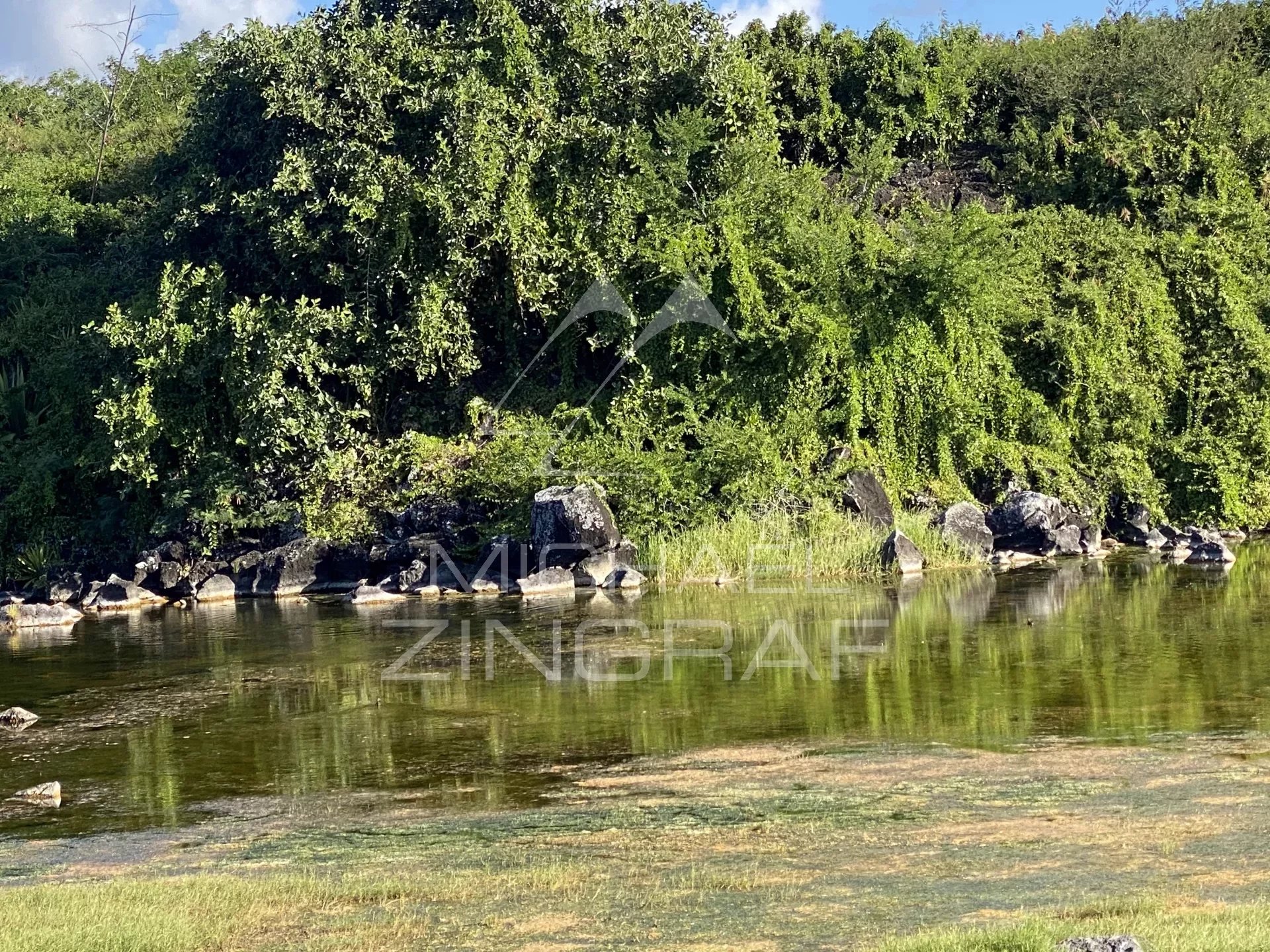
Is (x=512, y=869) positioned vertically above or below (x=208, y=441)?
below

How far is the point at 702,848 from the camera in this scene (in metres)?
10.1

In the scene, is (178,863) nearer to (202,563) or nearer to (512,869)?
(512,869)

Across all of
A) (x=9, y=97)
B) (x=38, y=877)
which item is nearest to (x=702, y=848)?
(x=38, y=877)

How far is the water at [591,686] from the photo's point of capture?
44.0 feet

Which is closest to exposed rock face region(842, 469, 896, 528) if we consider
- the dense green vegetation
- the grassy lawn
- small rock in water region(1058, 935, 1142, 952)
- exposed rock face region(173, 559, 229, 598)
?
the dense green vegetation

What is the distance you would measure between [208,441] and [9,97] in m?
27.6

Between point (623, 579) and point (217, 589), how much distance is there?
319 inches

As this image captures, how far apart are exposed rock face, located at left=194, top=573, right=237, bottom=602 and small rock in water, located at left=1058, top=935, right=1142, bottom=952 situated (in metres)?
23.4

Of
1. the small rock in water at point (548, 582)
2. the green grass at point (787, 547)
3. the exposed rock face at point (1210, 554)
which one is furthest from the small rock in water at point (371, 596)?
the exposed rock face at point (1210, 554)

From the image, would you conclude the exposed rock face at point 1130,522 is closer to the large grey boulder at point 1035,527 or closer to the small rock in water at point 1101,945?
the large grey boulder at point 1035,527

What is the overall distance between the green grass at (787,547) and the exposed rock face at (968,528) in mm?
182

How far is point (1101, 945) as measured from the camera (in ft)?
23.1

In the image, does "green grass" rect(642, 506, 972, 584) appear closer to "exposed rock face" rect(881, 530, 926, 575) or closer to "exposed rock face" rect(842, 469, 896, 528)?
"exposed rock face" rect(881, 530, 926, 575)

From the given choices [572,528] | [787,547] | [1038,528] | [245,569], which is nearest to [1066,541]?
[1038,528]
